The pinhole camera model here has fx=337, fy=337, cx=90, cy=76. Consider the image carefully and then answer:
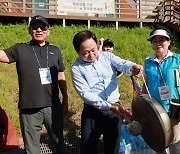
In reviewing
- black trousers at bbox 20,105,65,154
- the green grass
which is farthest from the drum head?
the green grass

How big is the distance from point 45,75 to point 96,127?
77 cm

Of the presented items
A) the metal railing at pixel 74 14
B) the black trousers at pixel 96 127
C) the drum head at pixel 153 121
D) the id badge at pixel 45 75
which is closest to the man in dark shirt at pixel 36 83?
the id badge at pixel 45 75

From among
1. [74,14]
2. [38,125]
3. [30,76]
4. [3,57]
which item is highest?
[74,14]

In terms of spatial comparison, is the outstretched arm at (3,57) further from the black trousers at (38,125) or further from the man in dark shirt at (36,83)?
the black trousers at (38,125)

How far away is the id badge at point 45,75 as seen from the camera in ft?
11.1

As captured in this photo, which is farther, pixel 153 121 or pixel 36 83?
pixel 36 83

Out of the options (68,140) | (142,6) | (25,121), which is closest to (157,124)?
(25,121)

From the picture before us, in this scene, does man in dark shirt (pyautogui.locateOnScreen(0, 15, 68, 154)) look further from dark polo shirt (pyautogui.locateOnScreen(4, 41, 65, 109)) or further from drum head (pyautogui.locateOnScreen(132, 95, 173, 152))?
drum head (pyautogui.locateOnScreen(132, 95, 173, 152))

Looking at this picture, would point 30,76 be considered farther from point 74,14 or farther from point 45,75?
point 74,14

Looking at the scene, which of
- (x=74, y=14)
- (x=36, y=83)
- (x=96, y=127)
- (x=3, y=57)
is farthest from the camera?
(x=74, y=14)

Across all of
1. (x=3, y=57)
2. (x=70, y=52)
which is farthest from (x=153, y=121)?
(x=70, y=52)

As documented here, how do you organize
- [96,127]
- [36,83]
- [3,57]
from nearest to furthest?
[96,127], [3,57], [36,83]

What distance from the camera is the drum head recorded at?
8.32 ft

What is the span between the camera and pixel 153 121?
259 centimetres
